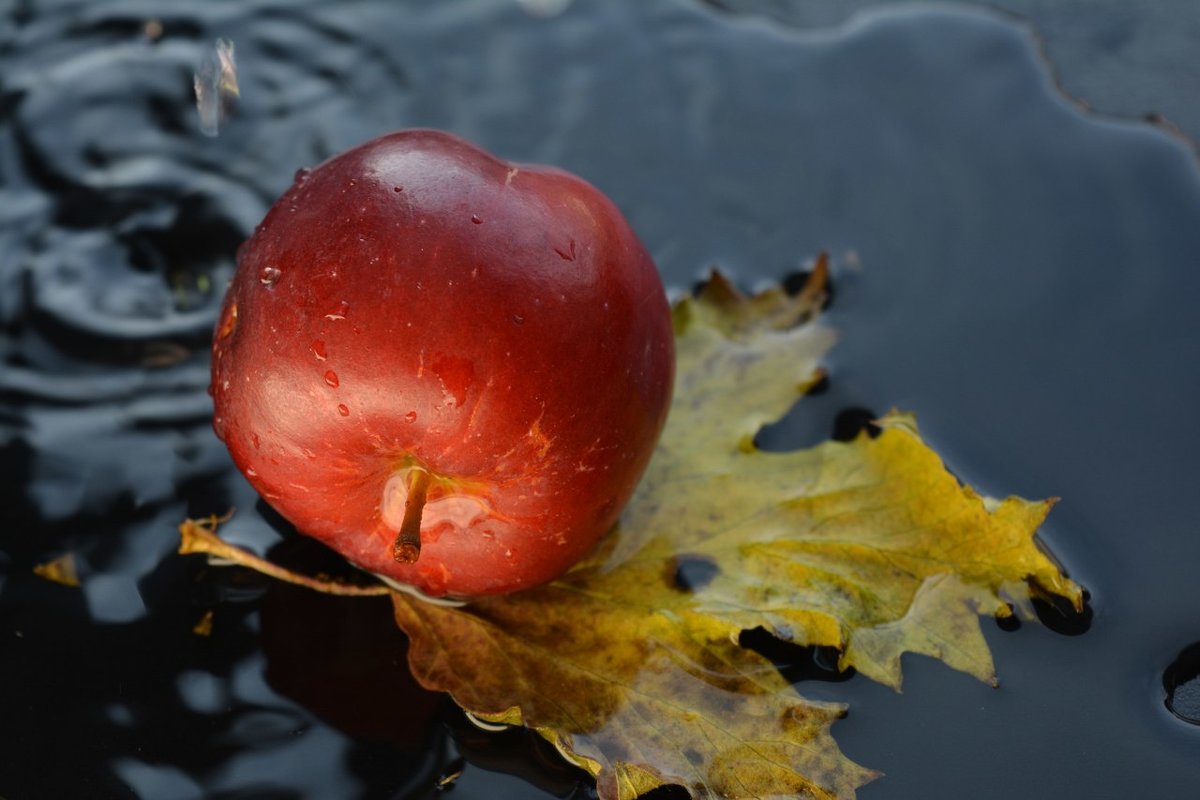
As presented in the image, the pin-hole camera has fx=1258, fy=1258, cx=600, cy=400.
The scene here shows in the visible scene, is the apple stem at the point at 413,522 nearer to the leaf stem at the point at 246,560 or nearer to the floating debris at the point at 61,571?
the leaf stem at the point at 246,560

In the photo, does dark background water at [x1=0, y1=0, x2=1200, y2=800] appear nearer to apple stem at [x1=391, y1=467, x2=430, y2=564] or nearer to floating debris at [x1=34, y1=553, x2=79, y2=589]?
floating debris at [x1=34, y1=553, x2=79, y2=589]

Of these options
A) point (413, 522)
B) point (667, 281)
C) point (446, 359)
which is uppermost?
point (446, 359)

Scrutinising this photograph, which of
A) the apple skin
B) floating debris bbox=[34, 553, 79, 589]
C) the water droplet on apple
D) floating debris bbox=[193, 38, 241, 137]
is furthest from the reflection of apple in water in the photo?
floating debris bbox=[193, 38, 241, 137]

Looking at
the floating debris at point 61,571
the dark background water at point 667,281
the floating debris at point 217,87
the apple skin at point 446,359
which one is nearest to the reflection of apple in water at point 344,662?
the dark background water at point 667,281

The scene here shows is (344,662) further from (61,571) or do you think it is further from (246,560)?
(61,571)

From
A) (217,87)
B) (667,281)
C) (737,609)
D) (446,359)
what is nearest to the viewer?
(446,359)

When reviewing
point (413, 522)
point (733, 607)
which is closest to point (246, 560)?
point (413, 522)

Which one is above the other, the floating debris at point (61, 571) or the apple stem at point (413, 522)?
the apple stem at point (413, 522)

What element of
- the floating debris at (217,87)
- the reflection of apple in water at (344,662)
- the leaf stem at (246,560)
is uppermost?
the floating debris at (217,87)
